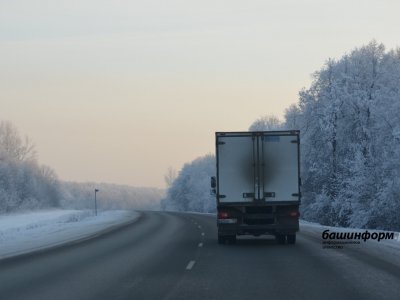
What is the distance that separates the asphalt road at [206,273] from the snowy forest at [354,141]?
62.9 feet

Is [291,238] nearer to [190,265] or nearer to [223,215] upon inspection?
[223,215]

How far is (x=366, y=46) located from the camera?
55406mm

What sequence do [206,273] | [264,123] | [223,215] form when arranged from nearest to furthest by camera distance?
[206,273] → [223,215] → [264,123]

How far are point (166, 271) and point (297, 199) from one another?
827 centimetres

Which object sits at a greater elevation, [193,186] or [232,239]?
[232,239]

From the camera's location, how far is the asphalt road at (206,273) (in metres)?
11.3

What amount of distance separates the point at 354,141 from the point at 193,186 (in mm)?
88378

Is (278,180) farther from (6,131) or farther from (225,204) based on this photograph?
(6,131)

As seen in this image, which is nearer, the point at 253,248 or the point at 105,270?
the point at 105,270

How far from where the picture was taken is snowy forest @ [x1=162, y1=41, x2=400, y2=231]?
39469 mm

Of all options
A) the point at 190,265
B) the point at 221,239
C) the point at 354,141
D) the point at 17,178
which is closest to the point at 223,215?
the point at 221,239

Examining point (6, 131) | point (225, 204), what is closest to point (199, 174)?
point (6, 131)

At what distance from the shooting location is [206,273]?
1429 centimetres

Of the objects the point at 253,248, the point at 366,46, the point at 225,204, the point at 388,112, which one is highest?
the point at 366,46
